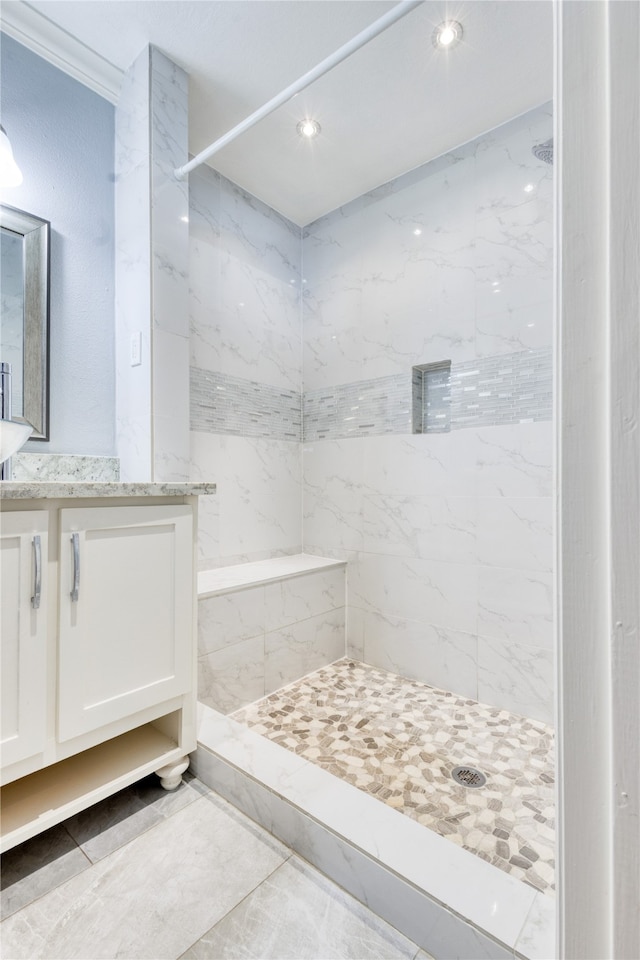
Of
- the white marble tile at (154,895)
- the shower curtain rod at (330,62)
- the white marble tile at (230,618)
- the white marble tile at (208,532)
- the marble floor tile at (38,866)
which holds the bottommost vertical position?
the white marble tile at (154,895)

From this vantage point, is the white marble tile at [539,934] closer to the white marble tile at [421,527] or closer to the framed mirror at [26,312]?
the white marble tile at [421,527]

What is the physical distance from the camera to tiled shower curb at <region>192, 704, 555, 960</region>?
2.78 feet

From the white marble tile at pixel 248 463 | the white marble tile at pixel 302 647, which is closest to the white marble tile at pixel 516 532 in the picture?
the white marble tile at pixel 302 647

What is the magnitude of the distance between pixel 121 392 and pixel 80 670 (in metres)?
1.15

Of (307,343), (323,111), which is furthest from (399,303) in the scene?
(323,111)

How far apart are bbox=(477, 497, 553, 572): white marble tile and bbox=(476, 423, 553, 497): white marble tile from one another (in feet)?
0.14

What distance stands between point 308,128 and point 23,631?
2.24 m

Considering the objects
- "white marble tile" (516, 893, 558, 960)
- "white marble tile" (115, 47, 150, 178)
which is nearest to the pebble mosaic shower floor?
"white marble tile" (516, 893, 558, 960)

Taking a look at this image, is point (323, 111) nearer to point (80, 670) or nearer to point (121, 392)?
point (121, 392)

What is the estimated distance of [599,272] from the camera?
405mm

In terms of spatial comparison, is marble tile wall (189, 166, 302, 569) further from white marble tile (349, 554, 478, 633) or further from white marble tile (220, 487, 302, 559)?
white marble tile (349, 554, 478, 633)

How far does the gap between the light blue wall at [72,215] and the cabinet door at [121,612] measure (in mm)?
764

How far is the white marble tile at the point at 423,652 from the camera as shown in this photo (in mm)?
2061

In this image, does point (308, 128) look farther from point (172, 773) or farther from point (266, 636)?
point (172, 773)
